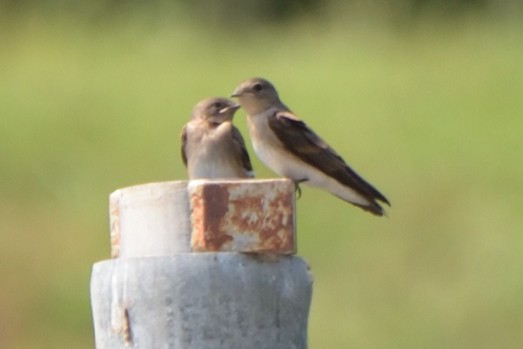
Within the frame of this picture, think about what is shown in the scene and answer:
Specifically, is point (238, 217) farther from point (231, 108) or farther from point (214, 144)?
point (231, 108)

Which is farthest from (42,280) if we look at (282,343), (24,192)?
(282,343)

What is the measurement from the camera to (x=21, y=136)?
13875 millimetres

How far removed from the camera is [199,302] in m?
3.56

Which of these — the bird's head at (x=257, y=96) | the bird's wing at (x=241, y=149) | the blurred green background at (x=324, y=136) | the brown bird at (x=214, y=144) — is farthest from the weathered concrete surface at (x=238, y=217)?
the blurred green background at (x=324, y=136)

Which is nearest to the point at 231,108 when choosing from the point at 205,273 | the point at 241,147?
the point at 241,147

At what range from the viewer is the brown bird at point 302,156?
715 cm

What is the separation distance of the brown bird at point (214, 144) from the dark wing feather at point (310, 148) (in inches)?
6.8

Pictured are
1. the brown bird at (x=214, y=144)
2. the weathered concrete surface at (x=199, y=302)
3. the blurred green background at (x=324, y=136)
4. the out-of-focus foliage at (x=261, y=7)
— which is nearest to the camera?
the weathered concrete surface at (x=199, y=302)

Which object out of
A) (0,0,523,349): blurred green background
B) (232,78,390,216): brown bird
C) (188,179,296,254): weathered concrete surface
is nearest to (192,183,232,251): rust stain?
(188,179,296,254): weathered concrete surface

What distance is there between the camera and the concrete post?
3.56 metres

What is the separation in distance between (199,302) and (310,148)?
3.76 metres

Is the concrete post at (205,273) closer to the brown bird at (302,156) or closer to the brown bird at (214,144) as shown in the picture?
the brown bird at (214,144)

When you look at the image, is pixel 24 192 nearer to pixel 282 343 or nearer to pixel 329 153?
pixel 329 153

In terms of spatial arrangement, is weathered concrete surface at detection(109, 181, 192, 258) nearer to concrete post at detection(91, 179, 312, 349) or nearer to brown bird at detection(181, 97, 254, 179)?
concrete post at detection(91, 179, 312, 349)
